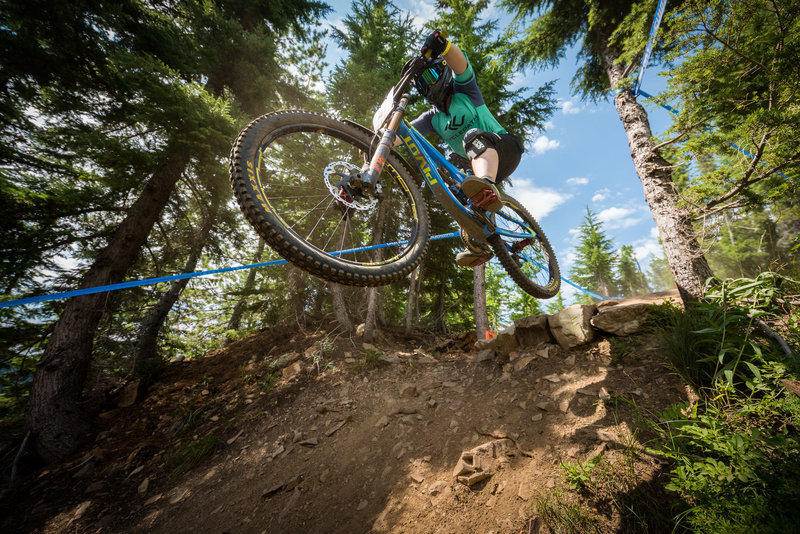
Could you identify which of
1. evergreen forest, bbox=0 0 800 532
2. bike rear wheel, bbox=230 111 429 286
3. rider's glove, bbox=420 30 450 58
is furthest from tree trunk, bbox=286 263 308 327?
rider's glove, bbox=420 30 450 58

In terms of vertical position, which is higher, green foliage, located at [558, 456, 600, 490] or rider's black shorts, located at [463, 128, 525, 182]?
rider's black shorts, located at [463, 128, 525, 182]

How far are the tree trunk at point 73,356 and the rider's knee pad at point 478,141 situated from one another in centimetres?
545

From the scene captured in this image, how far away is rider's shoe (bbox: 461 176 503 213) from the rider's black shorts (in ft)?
1.24

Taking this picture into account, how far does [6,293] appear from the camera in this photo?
14.9 feet

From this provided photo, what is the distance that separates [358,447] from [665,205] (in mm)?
Answer: 4926

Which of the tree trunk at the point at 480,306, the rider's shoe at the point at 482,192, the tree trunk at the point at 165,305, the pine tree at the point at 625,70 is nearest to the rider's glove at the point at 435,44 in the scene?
the rider's shoe at the point at 482,192

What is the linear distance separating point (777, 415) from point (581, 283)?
2681cm

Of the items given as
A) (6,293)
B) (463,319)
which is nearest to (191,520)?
(6,293)

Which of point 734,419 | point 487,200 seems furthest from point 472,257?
point 734,419

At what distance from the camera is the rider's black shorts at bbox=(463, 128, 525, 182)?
2.68 metres

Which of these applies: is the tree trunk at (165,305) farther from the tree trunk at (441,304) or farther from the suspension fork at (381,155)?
the tree trunk at (441,304)

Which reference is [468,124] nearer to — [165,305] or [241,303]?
[241,303]

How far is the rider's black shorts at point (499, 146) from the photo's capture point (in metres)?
2.68

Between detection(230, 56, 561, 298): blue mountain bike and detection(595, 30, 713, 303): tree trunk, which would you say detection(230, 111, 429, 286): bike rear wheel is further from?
detection(595, 30, 713, 303): tree trunk
